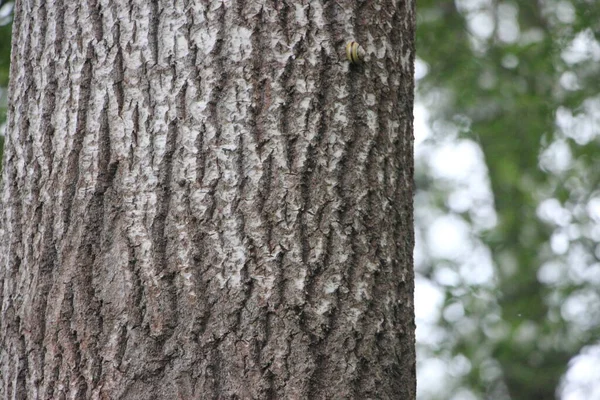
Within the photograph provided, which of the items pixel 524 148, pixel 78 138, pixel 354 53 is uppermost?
pixel 524 148

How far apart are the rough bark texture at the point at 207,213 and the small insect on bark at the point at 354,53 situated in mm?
26

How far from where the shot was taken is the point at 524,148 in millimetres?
7059

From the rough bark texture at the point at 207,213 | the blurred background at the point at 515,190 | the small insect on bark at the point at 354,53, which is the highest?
the blurred background at the point at 515,190

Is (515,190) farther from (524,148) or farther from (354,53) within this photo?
(354,53)

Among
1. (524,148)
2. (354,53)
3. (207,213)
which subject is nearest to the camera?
(207,213)

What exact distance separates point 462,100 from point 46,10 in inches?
209

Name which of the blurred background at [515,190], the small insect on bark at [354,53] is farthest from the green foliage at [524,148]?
the small insect on bark at [354,53]

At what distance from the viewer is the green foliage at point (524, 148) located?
20.6 feet

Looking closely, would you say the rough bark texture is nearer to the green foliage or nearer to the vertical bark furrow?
the vertical bark furrow

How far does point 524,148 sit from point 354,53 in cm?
582

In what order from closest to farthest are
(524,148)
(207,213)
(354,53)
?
(207,213) < (354,53) < (524,148)

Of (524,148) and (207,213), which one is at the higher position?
(524,148)

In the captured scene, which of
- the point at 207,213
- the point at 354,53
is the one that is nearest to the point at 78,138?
the point at 207,213

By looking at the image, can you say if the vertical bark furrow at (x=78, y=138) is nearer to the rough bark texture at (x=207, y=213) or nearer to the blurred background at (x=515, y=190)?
the rough bark texture at (x=207, y=213)
